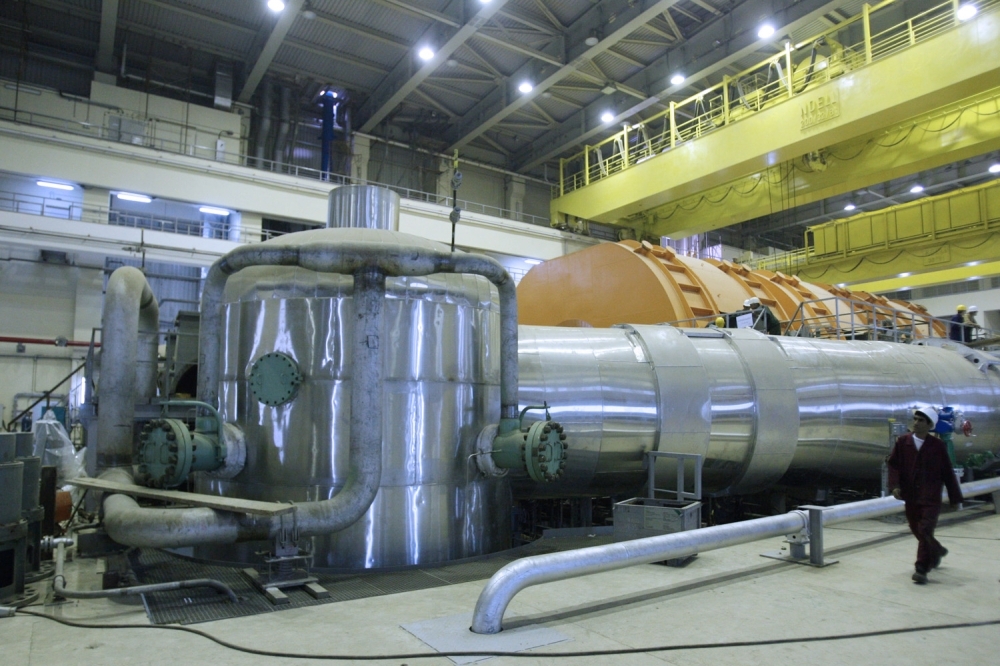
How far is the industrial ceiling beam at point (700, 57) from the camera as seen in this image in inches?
641

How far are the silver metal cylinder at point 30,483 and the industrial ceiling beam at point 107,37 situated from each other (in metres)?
15.5

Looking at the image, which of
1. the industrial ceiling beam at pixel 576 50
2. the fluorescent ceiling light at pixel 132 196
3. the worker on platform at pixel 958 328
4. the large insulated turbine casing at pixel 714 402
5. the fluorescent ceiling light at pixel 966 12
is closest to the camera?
the large insulated turbine casing at pixel 714 402

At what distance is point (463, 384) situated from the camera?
625 centimetres

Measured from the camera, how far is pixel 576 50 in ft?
59.9

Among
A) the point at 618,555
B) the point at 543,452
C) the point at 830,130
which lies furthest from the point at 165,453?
the point at 830,130

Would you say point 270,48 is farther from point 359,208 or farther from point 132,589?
point 132,589

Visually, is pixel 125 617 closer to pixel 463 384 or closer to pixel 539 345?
pixel 463 384

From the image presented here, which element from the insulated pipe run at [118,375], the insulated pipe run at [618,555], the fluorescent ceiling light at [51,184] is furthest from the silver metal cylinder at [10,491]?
the fluorescent ceiling light at [51,184]

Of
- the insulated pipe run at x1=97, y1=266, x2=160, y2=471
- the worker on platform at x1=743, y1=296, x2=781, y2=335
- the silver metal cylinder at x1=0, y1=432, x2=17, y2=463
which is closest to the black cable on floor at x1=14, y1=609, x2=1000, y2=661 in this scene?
the silver metal cylinder at x1=0, y1=432, x2=17, y2=463

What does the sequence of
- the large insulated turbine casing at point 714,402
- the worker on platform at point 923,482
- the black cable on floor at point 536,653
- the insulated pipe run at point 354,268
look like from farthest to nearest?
1. the large insulated turbine casing at point 714,402
2. the insulated pipe run at point 354,268
3. the worker on platform at point 923,482
4. the black cable on floor at point 536,653

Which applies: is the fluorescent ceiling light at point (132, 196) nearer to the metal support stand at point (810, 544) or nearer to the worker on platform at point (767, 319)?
the worker on platform at point (767, 319)

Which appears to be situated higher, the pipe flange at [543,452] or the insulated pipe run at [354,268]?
the insulated pipe run at [354,268]

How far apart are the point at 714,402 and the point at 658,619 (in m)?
3.69

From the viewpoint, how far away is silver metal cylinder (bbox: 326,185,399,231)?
7.14 meters
